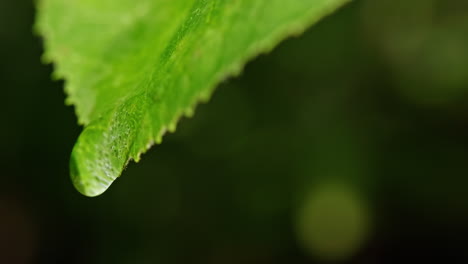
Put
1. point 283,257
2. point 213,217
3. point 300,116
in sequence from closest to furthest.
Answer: point 300,116
point 213,217
point 283,257

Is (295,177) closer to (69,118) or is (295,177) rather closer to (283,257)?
(283,257)

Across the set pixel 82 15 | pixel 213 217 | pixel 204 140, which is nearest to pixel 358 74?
pixel 204 140

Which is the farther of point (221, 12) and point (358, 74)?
point (358, 74)

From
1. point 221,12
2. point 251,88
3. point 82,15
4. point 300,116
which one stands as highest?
point 251,88

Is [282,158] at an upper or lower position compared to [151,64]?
upper

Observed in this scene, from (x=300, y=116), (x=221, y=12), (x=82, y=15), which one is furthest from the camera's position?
(x=300, y=116)
